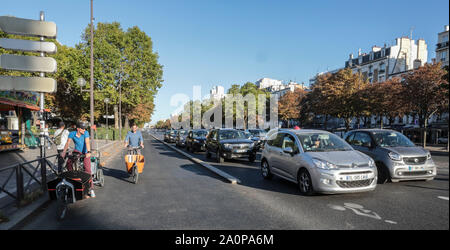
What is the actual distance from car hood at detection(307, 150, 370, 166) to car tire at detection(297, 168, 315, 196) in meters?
0.47

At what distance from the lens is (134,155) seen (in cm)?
825

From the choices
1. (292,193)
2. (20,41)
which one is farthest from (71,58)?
(292,193)

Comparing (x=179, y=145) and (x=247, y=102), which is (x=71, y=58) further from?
(x=247, y=102)

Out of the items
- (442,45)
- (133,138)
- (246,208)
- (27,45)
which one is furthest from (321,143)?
(442,45)

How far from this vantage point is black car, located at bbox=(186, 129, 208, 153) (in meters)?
19.2

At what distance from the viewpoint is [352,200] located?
5.95 m

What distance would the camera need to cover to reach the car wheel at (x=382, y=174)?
722 cm

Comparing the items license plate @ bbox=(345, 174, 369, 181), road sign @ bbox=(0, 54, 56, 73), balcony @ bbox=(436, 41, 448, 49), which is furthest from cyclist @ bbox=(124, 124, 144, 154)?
balcony @ bbox=(436, 41, 448, 49)

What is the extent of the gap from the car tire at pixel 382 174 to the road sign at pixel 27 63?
888 centimetres

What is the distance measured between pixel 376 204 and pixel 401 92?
25681 millimetres

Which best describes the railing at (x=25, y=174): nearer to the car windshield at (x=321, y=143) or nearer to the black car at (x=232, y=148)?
the car windshield at (x=321, y=143)

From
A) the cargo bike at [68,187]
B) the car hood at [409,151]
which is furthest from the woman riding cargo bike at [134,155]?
the car hood at [409,151]

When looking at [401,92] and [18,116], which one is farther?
[401,92]
